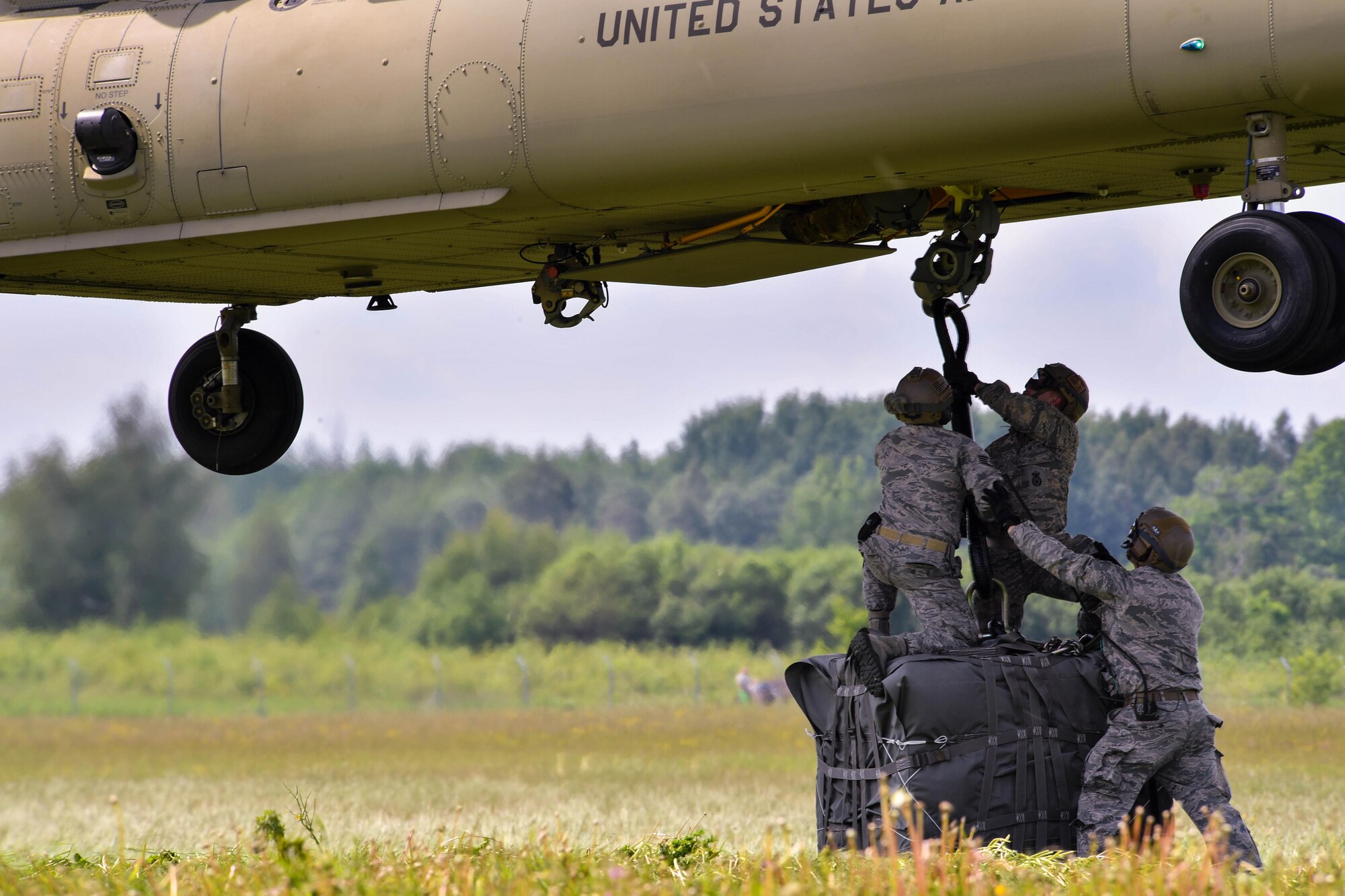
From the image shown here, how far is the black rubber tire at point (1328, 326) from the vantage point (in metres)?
7.37

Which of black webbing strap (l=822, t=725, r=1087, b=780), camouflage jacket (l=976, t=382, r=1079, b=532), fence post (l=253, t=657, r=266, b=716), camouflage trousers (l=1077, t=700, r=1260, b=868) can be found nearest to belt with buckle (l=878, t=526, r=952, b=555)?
camouflage jacket (l=976, t=382, r=1079, b=532)

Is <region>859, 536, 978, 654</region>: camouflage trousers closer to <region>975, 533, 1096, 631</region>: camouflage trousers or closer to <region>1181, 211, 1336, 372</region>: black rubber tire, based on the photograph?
<region>975, 533, 1096, 631</region>: camouflage trousers

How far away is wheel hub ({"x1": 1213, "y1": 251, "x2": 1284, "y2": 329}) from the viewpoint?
7426mm

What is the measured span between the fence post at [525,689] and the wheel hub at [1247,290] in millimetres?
27086

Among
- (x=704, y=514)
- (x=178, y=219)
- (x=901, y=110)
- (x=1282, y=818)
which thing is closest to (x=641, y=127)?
(x=901, y=110)

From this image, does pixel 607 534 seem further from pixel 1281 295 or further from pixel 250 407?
pixel 1281 295

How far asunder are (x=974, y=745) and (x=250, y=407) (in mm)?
6149

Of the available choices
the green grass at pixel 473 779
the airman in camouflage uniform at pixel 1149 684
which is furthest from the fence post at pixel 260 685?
the airman in camouflage uniform at pixel 1149 684

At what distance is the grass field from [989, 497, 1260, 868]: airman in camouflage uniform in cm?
39

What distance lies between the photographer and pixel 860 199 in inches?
368

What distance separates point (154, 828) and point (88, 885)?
418 inches

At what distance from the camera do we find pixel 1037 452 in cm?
945

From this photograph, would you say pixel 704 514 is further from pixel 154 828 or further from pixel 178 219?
pixel 178 219

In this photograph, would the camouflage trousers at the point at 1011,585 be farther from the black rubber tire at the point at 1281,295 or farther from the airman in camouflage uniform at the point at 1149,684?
A: the black rubber tire at the point at 1281,295
